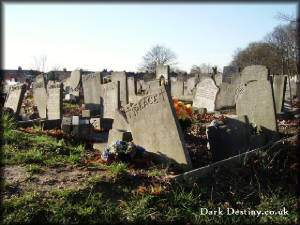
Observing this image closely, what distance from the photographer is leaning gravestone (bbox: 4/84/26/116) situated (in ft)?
32.4

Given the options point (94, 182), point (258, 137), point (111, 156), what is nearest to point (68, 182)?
point (94, 182)

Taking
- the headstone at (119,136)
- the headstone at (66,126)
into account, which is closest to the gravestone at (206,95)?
the headstone at (66,126)

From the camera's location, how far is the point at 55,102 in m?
10.5

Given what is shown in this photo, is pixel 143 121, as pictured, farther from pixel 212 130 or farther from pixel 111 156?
pixel 212 130

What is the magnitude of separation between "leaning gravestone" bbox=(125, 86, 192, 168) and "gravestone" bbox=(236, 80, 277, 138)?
10.4 feet

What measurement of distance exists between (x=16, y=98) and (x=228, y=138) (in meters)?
8.29

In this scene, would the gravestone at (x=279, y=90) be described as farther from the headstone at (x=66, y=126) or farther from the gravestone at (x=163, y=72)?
the gravestone at (x=163, y=72)

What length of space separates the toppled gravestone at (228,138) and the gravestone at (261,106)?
1319 millimetres

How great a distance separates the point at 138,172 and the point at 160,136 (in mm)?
1031

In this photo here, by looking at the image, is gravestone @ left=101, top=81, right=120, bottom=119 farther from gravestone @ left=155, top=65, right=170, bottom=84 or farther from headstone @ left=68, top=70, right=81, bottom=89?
gravestone @ left=155, top=65, right=170, bottom=84

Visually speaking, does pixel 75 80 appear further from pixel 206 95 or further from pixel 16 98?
pixel 206 95

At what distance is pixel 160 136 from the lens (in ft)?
17.0

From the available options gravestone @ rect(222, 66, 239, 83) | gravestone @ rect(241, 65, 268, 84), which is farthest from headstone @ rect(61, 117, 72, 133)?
gravestone @ rect(222, 66, 239, 83)

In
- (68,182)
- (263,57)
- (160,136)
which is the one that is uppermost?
(263,57)
